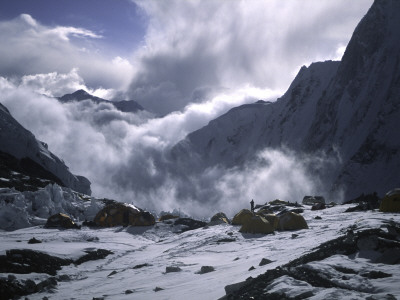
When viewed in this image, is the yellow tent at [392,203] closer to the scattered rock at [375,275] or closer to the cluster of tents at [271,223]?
the cluster of tents at [271,223]

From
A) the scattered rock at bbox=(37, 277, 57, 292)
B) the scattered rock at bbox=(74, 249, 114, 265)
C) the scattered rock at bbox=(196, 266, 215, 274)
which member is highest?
the scattered rock at bbox=(74, 249, 114, 265)

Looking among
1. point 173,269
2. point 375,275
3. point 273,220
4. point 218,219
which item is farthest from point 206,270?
point 218,219

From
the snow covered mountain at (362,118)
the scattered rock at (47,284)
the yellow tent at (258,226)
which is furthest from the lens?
the snow covered mountain at (362,118)

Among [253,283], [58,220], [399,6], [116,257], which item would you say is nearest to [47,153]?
[58,220]

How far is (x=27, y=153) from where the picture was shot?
304 ft

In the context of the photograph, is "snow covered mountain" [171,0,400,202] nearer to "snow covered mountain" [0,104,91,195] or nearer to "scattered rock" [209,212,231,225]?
"scattered rock" [209,212,231,225]

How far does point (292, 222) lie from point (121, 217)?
73.4 feet

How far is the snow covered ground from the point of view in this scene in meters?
8.95

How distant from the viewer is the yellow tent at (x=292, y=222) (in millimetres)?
26964

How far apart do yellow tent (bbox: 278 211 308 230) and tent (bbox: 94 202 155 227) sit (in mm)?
17898

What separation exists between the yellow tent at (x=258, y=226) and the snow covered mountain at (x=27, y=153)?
232 feet

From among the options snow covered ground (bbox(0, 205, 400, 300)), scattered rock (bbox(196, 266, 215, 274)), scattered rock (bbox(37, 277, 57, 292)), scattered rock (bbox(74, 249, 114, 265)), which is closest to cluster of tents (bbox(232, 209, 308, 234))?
snow covered ground (bbox(0, 205, 400, 300))

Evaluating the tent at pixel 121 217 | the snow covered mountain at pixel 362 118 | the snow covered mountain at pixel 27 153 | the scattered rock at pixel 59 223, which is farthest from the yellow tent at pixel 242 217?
the snow covered mountain at pixel 27 153

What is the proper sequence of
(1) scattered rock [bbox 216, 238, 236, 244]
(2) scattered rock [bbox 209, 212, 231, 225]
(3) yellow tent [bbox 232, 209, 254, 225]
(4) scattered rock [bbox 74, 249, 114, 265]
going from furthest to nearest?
(2) scattered rock [bbox 209, 212, 231, 225] → (3) yellow tent [bbox 232, 209, 254, 225] → (1) scattered rock [bbox 216, 238, 236, 244] → (4) scattered rock [bbox 74, 249, 114, 265]
